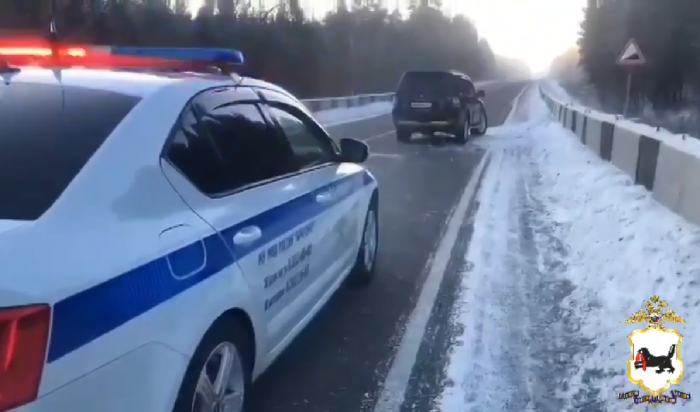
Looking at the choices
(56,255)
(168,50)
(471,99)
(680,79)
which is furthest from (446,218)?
(680,79)

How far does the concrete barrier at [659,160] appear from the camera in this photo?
6781 millimetres

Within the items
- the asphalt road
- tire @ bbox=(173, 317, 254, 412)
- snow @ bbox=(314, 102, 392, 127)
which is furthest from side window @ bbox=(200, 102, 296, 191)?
snow @ bbox=(314, 102, 392, 127)

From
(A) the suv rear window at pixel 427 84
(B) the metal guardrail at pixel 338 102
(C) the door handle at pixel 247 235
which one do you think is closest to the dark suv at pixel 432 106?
(A) the suv rear window at pixel 427 84

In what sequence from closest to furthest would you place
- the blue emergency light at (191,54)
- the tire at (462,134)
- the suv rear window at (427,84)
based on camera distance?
the blue emergency light at (191,54) → the tire at (462,134) → the suv rear window at (427,84)

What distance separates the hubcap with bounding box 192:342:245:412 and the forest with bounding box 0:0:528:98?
7.57 ft

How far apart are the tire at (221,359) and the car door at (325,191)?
0.88 metres

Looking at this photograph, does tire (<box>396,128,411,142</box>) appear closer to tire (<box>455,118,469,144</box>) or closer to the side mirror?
tire (<box>455,118,469,144</box>)

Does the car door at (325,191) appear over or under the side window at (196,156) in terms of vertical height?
under

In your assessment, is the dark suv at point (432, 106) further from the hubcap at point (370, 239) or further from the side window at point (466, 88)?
the hubcap at point (370, 239)

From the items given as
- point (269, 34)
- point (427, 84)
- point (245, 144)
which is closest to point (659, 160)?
point (245, 144)

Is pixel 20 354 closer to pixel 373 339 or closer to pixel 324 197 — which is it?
pixel 324 197

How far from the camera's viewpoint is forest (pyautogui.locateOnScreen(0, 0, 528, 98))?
33.1 metres

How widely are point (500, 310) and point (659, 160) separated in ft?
12.2

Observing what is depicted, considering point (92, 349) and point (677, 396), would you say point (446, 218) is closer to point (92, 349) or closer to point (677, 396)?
point (677, 396)
